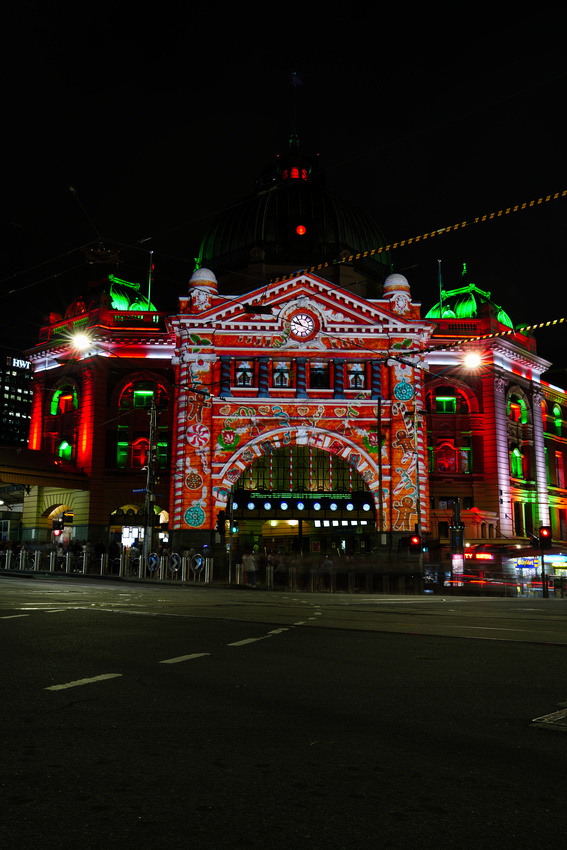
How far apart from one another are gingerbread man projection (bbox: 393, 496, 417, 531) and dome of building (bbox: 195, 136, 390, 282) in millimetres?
20128

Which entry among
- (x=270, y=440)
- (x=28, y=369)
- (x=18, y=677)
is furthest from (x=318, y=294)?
(x=28, y=369)

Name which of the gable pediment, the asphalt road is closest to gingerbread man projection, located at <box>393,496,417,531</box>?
the gable pediment

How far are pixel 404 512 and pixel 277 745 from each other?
47275mm

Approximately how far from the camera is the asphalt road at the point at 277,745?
3.51 meters

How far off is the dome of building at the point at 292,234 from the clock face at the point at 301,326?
8120 millimetres

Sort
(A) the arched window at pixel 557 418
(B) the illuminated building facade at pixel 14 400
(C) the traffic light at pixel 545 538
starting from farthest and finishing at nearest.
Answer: (B) the illuminated building facade at pixel 14 400
(A) the arched window at pixel 557 418
(C) the traffic light at pixel 545 538

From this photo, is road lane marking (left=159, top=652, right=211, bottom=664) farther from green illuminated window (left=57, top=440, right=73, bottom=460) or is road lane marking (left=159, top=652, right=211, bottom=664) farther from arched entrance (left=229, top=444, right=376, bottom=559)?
green illuminated window (left=57, top=440, right=73, bottom=460)

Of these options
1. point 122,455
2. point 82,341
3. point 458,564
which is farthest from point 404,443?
point 82,341

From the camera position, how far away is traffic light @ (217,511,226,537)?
45.8m

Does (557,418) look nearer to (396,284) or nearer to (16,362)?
(396,284)

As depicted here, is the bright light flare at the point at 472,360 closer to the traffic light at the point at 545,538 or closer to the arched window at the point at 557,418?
the arched window at the point at 557,418

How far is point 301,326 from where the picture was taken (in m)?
53.7

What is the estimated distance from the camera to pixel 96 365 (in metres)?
58.8

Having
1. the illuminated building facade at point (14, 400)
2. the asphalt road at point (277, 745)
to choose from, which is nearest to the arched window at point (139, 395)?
the asphalt road at point (277, 745)
